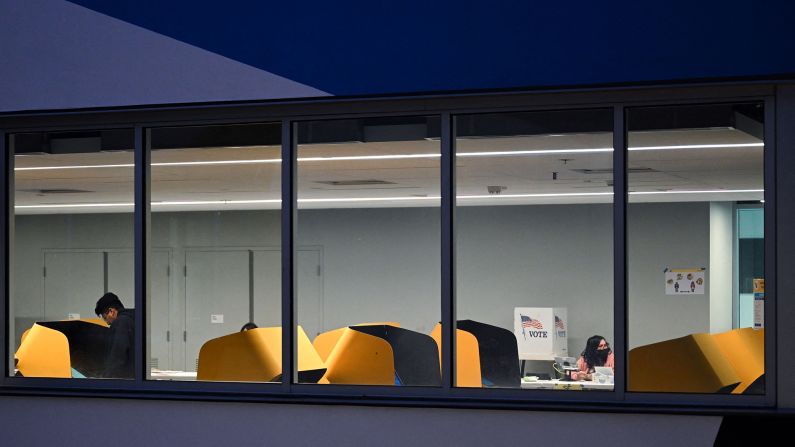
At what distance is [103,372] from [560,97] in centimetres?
333

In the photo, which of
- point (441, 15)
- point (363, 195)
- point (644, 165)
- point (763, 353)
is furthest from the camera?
point (363, 195)

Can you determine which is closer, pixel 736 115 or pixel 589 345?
pixel 736 115

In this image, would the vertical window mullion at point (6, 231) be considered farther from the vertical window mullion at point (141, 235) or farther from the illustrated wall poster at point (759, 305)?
the illustrated wall poster at point (759, 305)

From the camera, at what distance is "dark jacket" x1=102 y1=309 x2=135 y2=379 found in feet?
19.8

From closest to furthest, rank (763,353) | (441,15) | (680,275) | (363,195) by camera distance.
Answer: (763,353) < (441,15) < (363,195) < (680,275)

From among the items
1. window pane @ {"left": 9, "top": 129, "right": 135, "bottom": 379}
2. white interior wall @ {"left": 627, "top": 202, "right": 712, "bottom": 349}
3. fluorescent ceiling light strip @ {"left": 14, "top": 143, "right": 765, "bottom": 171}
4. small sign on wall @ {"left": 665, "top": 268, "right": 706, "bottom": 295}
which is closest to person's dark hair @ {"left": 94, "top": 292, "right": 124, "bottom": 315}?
window pane @ {"left": 9, "top": 129, "right": 135, "bottom": 379}

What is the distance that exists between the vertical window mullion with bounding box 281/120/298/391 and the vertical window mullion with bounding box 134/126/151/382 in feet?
3.00

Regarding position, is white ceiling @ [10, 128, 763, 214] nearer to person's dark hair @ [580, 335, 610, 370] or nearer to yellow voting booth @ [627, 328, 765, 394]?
yellow voting booth @ [627, 328, 765, 394]

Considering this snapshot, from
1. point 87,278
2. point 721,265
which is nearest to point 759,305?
point 721,265

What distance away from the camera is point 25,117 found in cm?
608

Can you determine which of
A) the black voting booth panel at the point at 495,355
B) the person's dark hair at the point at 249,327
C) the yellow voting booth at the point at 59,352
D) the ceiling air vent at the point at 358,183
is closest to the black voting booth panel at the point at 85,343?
the yellow voting booth at the point at 59,352

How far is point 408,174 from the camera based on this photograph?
7043mm

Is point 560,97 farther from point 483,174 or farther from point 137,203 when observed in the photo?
point 137,203

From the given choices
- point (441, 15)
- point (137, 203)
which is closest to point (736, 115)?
point (441, 15)
